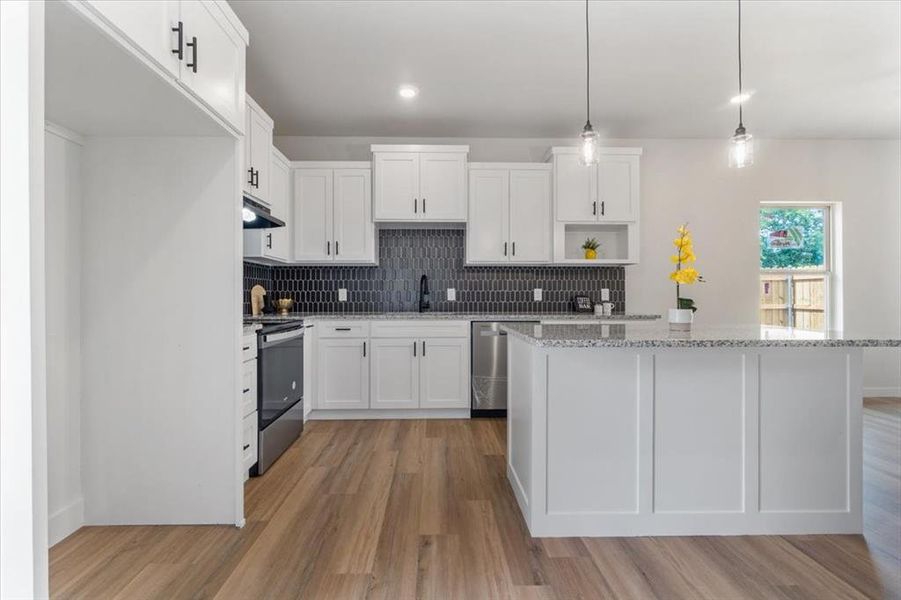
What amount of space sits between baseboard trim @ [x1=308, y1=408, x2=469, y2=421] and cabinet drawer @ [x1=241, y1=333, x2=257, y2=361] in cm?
149

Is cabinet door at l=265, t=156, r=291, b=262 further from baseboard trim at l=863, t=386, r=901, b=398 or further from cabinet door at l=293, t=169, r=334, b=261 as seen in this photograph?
baseboard trim at l=863, t=386, r=901, b=398

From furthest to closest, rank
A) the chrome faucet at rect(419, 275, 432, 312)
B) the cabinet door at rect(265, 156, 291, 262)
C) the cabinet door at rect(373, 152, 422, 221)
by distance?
1. the chrome faucet at rect(419, 275, 432, 312)
2. the cabinet door at rect(373, 152, 422, 221)
3. the cabinet door at rect(265, 156, 291, 262)

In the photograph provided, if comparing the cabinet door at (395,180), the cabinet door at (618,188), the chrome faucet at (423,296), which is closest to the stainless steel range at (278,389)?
the chrome faucet at (423,296)

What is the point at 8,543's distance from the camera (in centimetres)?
98

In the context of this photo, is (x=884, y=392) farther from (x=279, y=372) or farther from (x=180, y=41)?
(x=180, y=41)

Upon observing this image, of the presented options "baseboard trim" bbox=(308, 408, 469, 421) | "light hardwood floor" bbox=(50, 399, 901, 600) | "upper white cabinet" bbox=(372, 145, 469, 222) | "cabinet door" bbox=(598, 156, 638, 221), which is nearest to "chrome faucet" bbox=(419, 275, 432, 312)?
"upper white cabinet" bbox=(372, 145, 469, 222)

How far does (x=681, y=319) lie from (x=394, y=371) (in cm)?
244

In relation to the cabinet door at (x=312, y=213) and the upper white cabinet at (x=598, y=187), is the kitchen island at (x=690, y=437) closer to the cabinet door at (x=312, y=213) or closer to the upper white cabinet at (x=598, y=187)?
the upper white cabinet at (x=598, y=187)

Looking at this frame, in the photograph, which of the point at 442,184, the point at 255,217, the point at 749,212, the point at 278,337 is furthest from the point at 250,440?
the point at 749,212

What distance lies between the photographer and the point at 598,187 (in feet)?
14.1

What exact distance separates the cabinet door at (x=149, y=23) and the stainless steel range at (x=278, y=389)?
5.31 ft

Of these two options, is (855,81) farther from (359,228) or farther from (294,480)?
(294,480)

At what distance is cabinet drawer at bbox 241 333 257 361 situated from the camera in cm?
258

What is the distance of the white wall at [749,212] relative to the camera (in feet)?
15.5
